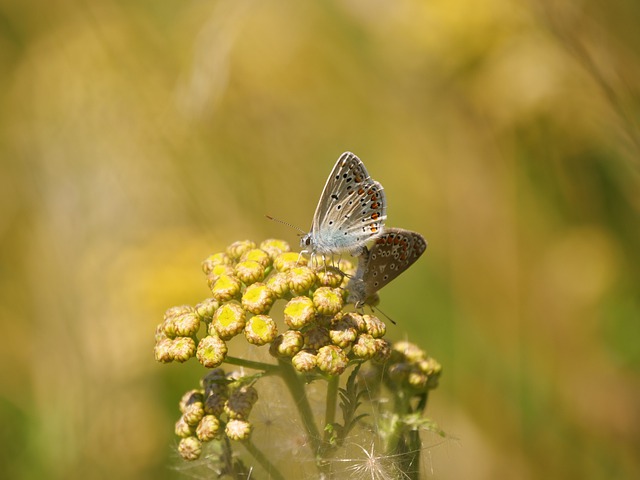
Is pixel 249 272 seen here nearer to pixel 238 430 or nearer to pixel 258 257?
pixel 258 257

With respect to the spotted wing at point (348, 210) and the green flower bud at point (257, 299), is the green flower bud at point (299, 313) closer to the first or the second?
the green flower bud at point (257, 299)

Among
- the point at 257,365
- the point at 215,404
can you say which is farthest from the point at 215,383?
the point at 257,365

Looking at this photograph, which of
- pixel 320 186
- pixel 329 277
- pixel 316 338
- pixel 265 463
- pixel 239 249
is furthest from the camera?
pixel 320 186

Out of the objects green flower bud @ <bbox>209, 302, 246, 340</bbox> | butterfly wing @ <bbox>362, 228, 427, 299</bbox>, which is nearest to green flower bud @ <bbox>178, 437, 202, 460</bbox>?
green flower bud @ <bbox>209, 302, 246, 340</bbox>

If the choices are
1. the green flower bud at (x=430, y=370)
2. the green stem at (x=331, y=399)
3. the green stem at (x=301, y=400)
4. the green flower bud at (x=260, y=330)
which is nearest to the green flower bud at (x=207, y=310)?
→ the green flower bud at (x=260, y=330)

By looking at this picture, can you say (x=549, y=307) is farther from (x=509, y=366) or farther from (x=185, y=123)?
(x=185, y=123)

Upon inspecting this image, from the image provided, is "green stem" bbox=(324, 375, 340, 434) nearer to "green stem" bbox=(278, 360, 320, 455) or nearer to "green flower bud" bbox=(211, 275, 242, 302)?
"green stem" bbox=(278, 360, 320, 455)

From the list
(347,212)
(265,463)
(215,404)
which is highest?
(347,212)
